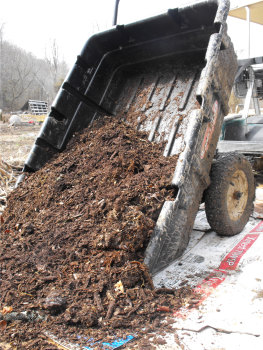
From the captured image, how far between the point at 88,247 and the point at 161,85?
210 centimetres

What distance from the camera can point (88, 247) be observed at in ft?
7.27

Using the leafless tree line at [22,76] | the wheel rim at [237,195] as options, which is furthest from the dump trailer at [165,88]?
the leafless tree line at [22,76]

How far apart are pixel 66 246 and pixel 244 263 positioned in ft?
4.16

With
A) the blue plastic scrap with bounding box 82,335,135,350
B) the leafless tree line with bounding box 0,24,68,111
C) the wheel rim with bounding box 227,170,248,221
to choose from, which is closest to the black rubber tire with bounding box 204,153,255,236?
the wheel rim with bounding box 227,170,248,221

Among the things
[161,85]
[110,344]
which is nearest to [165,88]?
[161,85]

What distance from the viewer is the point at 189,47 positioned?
3.46 metres

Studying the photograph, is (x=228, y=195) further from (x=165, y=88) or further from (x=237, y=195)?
(x=165, y=88)

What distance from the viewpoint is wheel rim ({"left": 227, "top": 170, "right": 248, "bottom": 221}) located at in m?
2.96

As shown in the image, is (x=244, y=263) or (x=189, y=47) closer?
(x=244, y=263)

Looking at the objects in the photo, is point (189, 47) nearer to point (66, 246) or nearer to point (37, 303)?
point (66, 246)

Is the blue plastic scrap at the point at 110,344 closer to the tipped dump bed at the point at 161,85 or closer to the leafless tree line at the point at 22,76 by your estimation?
the tipped dump bed at the point at 161,85

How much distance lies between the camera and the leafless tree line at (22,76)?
147ft

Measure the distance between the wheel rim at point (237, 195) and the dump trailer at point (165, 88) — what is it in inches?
4.5

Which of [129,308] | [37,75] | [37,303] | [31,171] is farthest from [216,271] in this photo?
[37,75]
